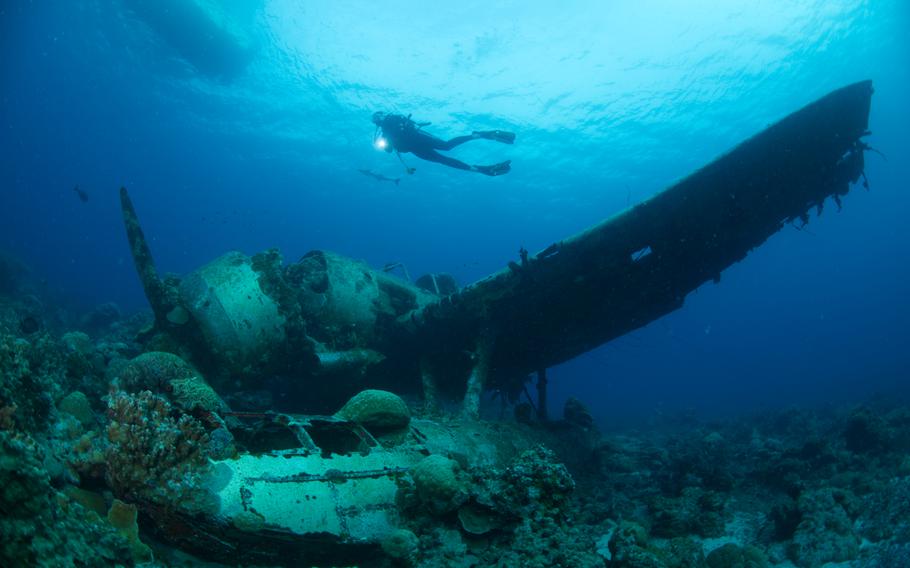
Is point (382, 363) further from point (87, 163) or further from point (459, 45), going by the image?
point (87, 163)

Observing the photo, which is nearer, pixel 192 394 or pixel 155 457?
pixel 155 457

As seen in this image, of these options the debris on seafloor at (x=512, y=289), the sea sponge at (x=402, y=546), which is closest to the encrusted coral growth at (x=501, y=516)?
the sea sponge at (x=402, y=546)

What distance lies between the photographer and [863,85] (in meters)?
7.21

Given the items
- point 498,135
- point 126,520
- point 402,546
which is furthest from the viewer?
point 498,135

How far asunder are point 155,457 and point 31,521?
2423 millimetres

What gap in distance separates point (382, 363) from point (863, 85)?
11.0 meters

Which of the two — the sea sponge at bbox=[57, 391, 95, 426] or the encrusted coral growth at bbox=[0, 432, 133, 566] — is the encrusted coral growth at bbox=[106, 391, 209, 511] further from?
the sea sponge at bbox=[57, 391, 95, 426]

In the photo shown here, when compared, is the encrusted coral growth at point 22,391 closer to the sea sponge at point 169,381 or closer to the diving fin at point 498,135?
the sea sponge at point 169,381

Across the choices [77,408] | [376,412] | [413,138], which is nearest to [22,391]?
[77,408]

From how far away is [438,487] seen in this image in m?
5.19

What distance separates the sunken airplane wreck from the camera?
475cm

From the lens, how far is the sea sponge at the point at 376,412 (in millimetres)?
6473

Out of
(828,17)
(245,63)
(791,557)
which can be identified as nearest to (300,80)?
(245,63)

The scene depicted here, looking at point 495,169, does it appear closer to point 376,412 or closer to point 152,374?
point 376,412
